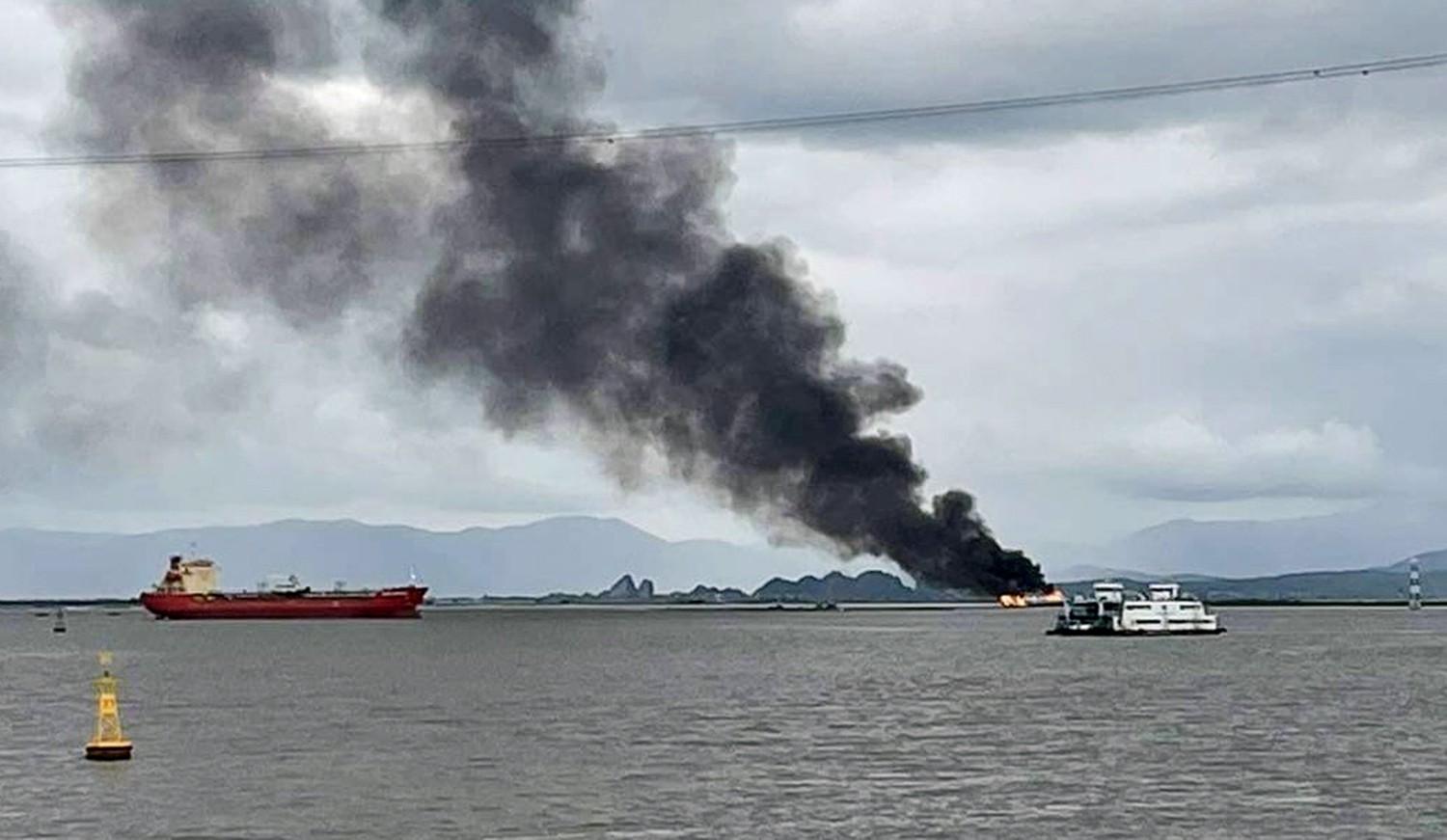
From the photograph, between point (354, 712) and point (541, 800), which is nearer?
point (541, 800)

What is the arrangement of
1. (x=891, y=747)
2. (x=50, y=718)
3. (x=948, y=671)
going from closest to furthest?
(x=891, y=747) < (x=50, y=718) < (x=948, y=671)

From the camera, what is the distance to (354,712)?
11944 centimetres

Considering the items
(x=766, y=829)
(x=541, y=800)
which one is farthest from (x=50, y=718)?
(x=766, y=829)

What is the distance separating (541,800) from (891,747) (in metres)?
23.9

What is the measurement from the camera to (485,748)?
9306 cm

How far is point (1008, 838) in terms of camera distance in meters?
60.9

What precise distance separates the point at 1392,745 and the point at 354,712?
2170 inches

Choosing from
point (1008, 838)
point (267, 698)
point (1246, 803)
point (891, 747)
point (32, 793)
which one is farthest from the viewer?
point (267, 698)

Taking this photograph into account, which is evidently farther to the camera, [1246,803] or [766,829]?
[1246,803]

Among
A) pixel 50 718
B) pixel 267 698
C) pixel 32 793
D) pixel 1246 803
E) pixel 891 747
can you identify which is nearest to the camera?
pixel 1246 803

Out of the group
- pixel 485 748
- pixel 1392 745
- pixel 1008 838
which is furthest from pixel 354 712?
pixel 1008 838

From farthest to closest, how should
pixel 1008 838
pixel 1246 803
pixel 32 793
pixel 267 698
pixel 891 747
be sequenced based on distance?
pixel 267 698 < pixel 891 747 < pixel 32 793 < pixel 1246 803 < pixel 1008 838

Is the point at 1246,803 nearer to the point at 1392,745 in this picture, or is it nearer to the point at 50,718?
the point at 1392,745

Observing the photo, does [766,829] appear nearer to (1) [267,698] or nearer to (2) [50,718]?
(2) [50,718]
